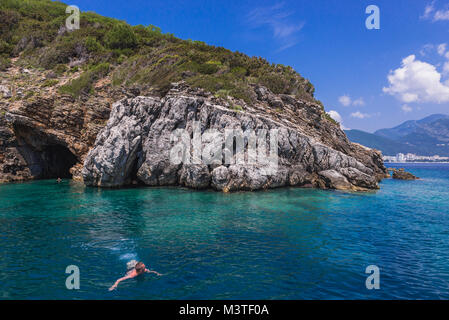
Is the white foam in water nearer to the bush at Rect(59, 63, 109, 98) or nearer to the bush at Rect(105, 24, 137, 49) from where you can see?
the bush at Rect(59, 63, 109, 98)

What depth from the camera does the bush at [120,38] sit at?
64062mm

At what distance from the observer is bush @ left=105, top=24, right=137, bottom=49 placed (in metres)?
64.1

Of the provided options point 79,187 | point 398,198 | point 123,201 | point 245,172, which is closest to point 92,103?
point 79,187

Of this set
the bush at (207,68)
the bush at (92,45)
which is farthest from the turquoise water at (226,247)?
the bush at (92,45)

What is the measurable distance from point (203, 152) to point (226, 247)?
75.7ft

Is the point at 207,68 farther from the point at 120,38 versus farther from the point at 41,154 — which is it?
the point at 41,154

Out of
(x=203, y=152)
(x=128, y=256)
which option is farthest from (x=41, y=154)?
(x=128, y=256)

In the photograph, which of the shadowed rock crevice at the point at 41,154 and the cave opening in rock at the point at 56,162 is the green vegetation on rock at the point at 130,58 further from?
the cave opening in rock at the point at 56,162

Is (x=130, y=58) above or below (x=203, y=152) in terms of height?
above

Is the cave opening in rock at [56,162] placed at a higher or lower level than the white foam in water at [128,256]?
higher

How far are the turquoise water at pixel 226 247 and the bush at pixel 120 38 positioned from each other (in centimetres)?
4915

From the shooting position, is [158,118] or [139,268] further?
[158,118]

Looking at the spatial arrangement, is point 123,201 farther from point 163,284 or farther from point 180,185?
point 163,284

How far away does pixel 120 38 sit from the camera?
210 feet
